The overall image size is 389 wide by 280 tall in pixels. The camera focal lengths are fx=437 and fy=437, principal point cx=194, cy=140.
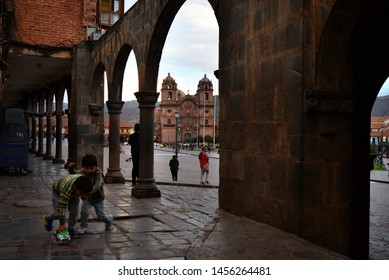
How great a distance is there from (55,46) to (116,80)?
4322mm

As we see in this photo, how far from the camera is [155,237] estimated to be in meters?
5.00

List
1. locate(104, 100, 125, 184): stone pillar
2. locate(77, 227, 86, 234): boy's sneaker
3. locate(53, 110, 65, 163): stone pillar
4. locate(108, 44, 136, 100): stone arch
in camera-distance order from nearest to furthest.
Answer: locate(77, 227, 86, 234): boy's sneaker
locate(108, 44, 136, 100): stone arch
locate(104, 100, 125, 184): stone pillar
locate(53, 110, 65, 163): stone pillar

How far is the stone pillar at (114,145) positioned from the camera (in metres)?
11.0

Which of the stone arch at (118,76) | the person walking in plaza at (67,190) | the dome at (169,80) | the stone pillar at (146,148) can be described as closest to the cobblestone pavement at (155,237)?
the person walking in plaza at (67,190)

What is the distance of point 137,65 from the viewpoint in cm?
901

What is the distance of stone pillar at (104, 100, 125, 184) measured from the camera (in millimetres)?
10984

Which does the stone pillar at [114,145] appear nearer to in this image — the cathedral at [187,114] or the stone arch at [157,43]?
the stone arch at [157,43]

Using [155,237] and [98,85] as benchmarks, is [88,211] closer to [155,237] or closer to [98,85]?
[155,237]

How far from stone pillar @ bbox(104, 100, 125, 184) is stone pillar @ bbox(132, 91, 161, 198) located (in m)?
2.39

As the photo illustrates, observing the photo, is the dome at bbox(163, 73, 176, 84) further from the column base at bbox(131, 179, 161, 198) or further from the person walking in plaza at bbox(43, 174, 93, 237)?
the person walking in plaza at bbox(43, 174, 93, 237)

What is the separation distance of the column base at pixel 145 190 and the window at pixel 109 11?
8.84 meters

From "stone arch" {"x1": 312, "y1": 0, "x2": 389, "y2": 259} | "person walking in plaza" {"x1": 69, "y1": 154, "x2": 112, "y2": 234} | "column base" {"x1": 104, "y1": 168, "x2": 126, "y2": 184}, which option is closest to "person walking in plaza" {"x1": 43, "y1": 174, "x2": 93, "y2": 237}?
"person walking in plaza" {"x1": 69, "y1": 154, "x2": 112, "y2": 234}

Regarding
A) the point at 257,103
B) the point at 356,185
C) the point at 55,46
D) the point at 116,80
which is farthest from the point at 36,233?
the point at 55,46
